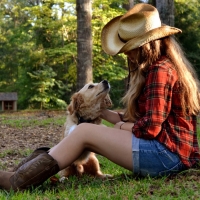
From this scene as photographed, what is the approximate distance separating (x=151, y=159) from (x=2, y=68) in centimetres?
2673

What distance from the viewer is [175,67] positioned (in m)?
3.00

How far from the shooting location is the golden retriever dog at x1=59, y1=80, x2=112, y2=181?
3.81m

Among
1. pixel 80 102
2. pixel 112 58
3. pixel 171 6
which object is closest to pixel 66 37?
pixel 112 58

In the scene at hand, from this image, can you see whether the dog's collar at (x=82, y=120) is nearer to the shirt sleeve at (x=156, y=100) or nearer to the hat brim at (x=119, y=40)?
the hat brim at (x=119, y=40)

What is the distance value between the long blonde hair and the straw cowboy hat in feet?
0.36

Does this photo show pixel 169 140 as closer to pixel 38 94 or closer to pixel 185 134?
pixel 185 134

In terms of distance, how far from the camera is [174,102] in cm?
299

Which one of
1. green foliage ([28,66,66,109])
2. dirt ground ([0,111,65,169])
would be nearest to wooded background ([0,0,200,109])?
green foliage ([28,66,66,109])

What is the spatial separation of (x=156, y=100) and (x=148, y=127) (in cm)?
23

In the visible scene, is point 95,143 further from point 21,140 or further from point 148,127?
point 21,140

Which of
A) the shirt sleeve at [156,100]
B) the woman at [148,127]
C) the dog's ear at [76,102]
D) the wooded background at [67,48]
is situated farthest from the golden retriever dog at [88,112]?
the wooded background at [67,48]

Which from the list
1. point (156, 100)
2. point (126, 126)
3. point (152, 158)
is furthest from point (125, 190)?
point (156, 100)

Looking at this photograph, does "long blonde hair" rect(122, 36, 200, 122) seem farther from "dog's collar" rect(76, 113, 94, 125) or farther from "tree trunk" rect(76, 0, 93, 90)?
"tree trunk" rect(76, 0, 93, 90)

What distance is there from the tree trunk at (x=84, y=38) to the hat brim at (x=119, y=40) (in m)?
6.12
